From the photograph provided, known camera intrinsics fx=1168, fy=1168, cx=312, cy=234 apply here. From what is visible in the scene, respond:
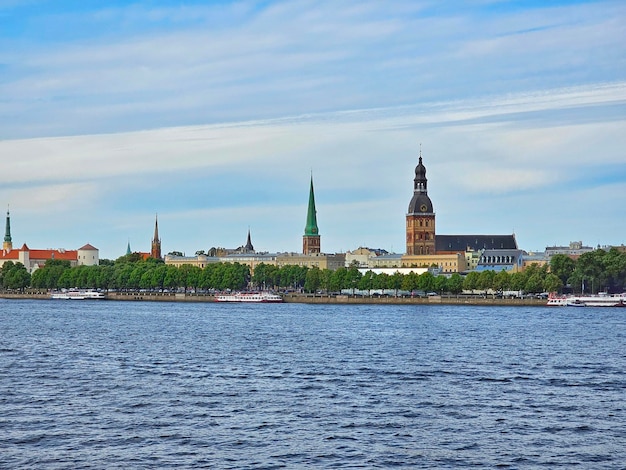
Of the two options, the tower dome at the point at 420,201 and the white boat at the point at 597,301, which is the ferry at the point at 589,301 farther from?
the tower dome at the point at 420,201

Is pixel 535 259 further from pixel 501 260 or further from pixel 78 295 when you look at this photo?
pixel 78 295

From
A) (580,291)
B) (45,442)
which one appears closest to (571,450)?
(45,442)

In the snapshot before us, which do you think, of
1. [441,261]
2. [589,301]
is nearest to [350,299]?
[589,301]

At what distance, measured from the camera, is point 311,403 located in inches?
1188

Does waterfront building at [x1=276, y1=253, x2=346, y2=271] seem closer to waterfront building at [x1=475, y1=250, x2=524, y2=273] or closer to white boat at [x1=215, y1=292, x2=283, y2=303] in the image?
waterfront building at [x1=475, y1=250, x2=524, y2=273]

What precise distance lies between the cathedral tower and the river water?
12416 cm

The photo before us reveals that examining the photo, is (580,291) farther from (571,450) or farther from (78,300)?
(571,450)

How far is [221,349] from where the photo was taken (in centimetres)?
4828

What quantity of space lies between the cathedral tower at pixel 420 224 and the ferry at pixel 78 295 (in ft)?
174

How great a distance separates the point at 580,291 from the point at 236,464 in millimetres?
107237

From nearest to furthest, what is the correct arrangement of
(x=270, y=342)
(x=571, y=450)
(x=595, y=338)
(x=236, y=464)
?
(x=236, y=464) < (x=571, y=450) < (x=270, y=342) < (x=595, y=338)

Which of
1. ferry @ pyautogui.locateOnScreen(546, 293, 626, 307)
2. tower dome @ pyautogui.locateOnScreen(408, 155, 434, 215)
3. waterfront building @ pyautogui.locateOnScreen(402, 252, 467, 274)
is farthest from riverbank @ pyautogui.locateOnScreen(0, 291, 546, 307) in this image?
tower dome @ pyautogui.locateOnScreen(408, 155, 434, 215)

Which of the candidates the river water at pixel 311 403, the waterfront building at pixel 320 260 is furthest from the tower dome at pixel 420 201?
the river water at pixel 311 403

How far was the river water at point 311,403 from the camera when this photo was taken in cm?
2344
